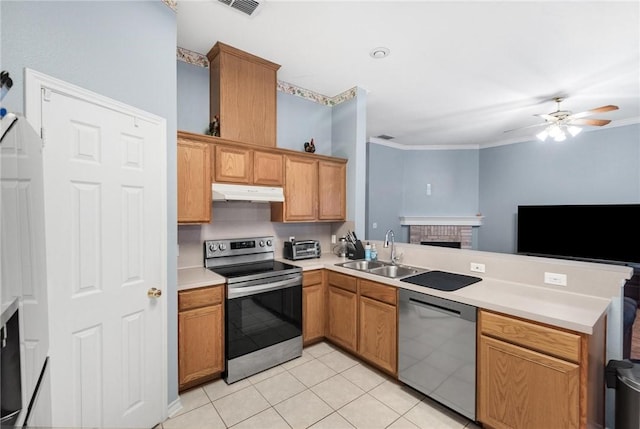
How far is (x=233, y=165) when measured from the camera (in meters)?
2.64

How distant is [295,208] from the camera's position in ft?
10.2

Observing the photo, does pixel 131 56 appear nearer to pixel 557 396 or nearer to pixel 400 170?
pixel 557 396

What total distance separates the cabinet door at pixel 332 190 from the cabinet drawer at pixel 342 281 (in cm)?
74

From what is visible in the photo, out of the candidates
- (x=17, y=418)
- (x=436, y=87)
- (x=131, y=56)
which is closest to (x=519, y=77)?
(x=436, y=87)

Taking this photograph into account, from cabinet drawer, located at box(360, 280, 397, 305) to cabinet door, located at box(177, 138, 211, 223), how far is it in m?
Answer: 1.51

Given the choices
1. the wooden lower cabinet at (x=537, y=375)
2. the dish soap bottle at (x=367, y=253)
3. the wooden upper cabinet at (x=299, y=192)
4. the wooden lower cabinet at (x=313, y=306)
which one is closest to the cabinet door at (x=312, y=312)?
the wooden lower cabinet at (x=313, y=306)

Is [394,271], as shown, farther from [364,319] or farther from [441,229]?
[441,229]

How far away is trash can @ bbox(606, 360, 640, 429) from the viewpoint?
4.95 ft

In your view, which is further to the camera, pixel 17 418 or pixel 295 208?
pixel 295 208

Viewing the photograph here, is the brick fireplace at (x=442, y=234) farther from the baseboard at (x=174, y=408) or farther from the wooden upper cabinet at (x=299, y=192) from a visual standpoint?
the baseboard at (x=174, y=408)

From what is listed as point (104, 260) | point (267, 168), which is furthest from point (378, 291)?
point (104, 260)

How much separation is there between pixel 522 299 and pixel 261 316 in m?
1.95

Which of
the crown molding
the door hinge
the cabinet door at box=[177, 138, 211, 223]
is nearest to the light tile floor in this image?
the cabinet door at box=[177, 138, 211, 223]

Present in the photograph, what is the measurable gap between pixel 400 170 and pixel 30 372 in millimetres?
6332
